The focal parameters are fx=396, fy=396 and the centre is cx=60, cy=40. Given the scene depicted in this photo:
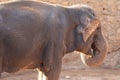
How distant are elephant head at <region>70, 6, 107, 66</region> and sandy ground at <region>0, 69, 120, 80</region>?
3.46 metres

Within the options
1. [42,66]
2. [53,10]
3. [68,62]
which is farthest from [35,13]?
[68,62]

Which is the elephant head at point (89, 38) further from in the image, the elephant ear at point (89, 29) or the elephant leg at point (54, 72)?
the elephant leg at point (54, 72)

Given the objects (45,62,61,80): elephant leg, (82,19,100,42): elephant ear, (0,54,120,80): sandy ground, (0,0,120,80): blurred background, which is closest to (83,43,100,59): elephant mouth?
(82,19,100,42): elephant ear

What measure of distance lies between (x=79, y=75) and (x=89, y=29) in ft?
13.1

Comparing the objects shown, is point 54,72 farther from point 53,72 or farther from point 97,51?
point 97,51

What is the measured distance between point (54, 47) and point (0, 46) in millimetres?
566

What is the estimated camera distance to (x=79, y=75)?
7.62m

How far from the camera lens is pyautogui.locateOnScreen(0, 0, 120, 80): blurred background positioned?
26.1ft

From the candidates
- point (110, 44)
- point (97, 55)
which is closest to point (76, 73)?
point (110, 44)

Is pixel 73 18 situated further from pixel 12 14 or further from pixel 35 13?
pixel 12 14

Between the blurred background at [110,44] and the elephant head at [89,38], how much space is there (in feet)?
12.3

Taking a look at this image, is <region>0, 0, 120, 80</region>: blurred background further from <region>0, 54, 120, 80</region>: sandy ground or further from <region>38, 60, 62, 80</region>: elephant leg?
<region>38, 60, 62, 80</region>: elephant leg

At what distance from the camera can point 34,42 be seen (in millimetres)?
3240

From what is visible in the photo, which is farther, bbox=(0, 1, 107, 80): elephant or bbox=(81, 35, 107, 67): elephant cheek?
bbox=(81, 35, 107, 67): elephant cheek
